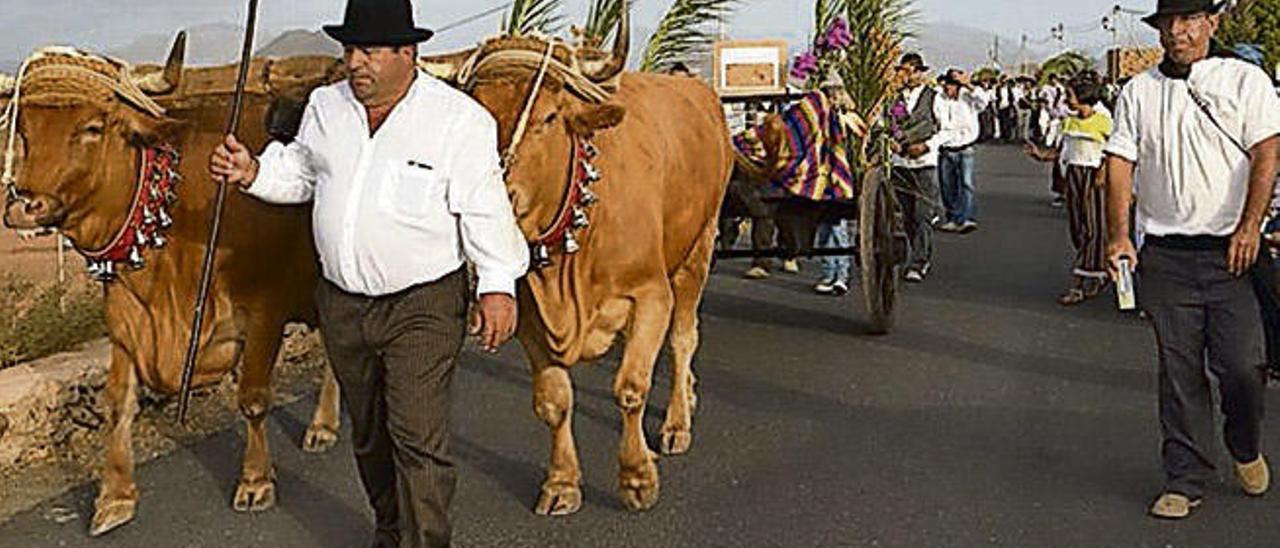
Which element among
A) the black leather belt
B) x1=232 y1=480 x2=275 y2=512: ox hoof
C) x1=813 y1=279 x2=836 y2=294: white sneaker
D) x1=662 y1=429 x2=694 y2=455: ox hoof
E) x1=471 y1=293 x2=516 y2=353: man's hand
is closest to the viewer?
x1=471 y1=293 x2=516 y2=353: man's hand

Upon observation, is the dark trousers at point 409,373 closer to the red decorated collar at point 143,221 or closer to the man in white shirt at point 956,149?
the red decorated collar at point 143,221

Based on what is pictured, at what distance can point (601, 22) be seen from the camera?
28.2 feet

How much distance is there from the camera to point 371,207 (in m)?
4.87

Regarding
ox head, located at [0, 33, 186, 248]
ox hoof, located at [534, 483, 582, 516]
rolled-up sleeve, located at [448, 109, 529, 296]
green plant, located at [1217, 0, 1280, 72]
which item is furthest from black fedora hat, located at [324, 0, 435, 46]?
green plant, located at [1217, 0, 1280, 72]

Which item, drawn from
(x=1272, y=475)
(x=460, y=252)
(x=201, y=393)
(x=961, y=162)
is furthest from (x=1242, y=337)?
(x=961, y=162)

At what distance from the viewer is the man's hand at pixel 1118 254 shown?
6016 mm

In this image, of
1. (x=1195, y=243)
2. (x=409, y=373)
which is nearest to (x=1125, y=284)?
(x=1195, y=243)

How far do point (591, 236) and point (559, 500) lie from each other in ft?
3.49

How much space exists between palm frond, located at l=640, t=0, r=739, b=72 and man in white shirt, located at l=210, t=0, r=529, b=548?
17.5 feet

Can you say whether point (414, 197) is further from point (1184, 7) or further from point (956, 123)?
point (956, 123)

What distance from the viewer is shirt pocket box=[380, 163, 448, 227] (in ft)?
15.9

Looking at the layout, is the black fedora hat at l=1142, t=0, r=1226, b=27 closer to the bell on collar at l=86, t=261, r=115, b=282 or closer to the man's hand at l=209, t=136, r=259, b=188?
the man's hand at l=209, t=136, r=259, b=188

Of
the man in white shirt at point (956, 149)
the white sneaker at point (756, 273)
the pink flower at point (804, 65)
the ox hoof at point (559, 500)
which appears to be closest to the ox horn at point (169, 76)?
the ox hoof at point (559, 500)

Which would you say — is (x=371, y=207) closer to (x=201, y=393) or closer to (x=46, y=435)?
(x=46, y=435)
